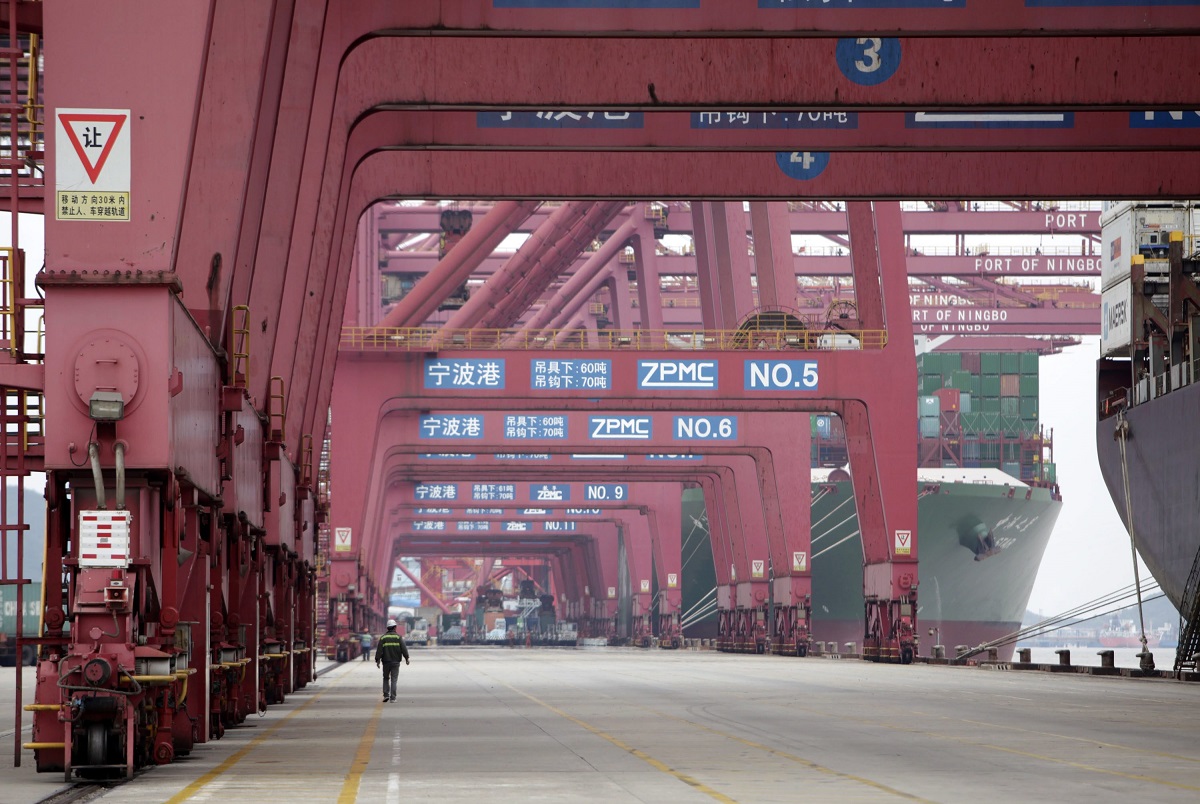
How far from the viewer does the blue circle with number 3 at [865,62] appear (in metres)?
23.0

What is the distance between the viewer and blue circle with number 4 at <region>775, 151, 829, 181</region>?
91.2 feet

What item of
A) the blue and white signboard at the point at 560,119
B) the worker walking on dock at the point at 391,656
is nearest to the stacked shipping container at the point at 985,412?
the blue and white signboard at the point at 560,119

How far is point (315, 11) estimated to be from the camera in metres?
20.2

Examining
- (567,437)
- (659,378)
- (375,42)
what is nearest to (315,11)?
(375,42)

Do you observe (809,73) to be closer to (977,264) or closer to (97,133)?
(97,133)

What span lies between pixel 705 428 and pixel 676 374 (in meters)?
7.98

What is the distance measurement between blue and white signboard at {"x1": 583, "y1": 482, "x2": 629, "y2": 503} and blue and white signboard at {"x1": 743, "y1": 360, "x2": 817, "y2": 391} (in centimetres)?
3337

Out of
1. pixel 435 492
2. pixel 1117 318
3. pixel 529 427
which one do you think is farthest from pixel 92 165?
pixel 435 492

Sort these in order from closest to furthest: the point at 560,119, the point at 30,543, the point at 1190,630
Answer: the point at 560,119, the point at 1190,630, the point at 30,543

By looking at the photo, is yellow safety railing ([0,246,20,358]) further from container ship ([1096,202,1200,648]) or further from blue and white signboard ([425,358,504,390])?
blue and white signboard ([425,358,504,390])

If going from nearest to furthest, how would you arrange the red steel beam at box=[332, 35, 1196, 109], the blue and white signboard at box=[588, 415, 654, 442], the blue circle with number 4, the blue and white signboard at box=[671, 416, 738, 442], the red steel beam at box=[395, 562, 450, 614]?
the red steel beam at box=[332, 35, 1196, 109] < the blue circle with number 4 < the blue and white signboard at box=[588, 415, 654, 442] < the blue and white signboard at box=[671, 416, 738, 442] < the red steel beam at box=[395, 562, 450, 614]

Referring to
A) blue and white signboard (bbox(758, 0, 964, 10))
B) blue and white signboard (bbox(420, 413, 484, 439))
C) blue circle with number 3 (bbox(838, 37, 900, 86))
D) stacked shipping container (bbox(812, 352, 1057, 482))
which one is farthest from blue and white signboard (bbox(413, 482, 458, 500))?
blue and white signboard (bbox(758, 0, 964, 10))

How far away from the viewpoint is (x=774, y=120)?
84.3 ft

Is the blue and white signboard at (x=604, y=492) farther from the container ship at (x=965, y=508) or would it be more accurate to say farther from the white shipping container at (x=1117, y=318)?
the white shipping container at (x=1117, y=318)
